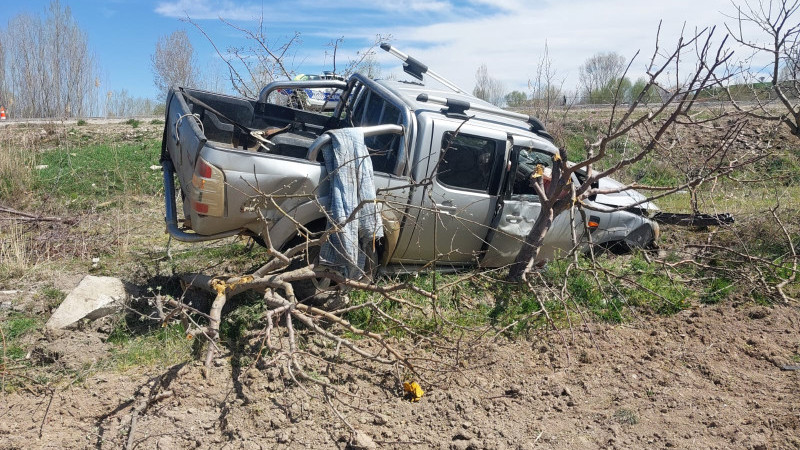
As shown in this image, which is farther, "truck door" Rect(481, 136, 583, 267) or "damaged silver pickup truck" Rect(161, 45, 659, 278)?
"truck door" Rect(481, 136, 583, 267)

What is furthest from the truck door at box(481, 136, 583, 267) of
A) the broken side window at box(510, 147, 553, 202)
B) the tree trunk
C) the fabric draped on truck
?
the fabric draped on truck

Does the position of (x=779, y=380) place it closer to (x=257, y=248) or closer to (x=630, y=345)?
(x=630, y=345)

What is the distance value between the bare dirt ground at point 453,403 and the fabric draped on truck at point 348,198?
89 centimetres

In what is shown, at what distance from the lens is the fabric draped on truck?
16.6 ft

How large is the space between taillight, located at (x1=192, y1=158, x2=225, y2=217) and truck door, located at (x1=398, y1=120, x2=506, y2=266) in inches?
65.3

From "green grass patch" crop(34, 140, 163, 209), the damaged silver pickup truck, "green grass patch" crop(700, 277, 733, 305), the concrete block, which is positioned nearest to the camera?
the concrete block

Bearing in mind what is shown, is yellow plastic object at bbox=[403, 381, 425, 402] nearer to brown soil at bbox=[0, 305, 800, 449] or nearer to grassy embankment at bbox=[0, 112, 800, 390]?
brown soil at bbox=[0, 305, 800, 449]

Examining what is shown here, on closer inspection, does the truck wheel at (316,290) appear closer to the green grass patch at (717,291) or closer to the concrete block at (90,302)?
the concrete block at (90,302)

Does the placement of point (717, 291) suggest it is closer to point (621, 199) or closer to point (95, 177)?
point (621, 199)

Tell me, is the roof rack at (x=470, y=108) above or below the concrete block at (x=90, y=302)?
above

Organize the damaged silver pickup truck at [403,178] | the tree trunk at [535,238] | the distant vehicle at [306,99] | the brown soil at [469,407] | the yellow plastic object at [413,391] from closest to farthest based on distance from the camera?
the brown soil at [469,407] < the yellow plastic object at [413,391] < the damaged silver pickup truck at [403,178] < the tree trunk at [535,238] < the distant vehicle at [306,99]

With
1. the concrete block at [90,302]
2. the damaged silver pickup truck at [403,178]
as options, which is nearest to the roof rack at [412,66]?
the damaged silver pickup truck at [403,178]

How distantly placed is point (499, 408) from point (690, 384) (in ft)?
5.14

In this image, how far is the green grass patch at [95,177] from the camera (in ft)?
31.3
